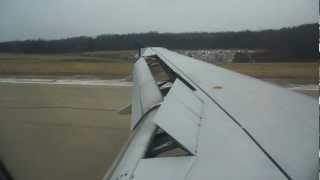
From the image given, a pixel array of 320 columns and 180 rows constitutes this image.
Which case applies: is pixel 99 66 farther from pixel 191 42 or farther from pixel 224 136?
pixel 224 136

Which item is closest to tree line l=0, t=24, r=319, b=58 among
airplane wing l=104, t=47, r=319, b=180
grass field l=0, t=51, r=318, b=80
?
grass field l=0, t=51, r=318, b=80

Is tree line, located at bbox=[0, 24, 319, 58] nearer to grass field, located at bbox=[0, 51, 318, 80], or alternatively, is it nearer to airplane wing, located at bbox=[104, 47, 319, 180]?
grass field, located at bbox=[0, 51, 318, 80]

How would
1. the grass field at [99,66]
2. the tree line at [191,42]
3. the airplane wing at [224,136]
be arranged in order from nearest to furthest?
the airplane wing at [224,136]
the tree line at [191,42]
the grass field at [99,66]

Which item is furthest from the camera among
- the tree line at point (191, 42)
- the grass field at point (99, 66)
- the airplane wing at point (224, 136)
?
the grass field at point (99, 66)

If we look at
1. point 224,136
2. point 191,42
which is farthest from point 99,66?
point 224,136

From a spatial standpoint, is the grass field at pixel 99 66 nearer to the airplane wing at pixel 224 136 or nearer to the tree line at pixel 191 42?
the tree line at pixel 191 42

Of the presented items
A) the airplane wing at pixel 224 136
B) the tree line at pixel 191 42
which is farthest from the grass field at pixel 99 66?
the airplane wing at pixel 224 136
